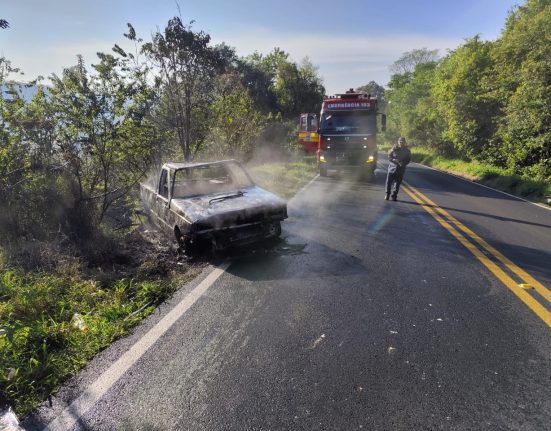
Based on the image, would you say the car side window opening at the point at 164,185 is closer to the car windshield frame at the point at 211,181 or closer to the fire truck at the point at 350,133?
the car windshield frame at the point at 211,181

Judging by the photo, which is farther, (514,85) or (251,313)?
(514,85)

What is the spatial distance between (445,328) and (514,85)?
1663cm

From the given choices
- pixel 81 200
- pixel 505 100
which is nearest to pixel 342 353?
pixel 81 200

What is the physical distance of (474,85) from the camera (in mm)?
21625

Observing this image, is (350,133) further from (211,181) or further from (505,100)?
(211,181)

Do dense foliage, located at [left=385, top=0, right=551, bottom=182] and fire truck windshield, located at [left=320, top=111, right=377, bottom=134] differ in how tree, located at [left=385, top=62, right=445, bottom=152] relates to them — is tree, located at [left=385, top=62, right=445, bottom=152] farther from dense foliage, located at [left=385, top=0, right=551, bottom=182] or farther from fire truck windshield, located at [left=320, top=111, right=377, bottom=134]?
fire truck windshield, located at [left=320, top=111, right=377, bottom=134]

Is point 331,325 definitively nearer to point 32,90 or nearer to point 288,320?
point 288,320

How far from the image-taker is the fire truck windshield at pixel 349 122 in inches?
589

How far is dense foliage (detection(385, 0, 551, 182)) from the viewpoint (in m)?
13.4

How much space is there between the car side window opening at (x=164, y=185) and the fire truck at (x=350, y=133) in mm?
9415

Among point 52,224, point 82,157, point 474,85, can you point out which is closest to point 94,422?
point 52,224

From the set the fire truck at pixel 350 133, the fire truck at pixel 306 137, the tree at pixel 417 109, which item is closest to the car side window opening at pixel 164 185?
the fire truck at pixel 350 133

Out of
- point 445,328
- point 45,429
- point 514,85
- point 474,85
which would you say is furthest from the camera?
point 474,85

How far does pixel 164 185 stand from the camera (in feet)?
22.2
